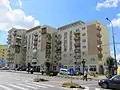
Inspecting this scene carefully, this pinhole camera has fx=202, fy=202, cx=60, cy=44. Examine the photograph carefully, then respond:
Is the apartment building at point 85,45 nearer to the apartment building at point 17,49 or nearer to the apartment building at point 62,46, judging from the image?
the apartment building at point 62,46

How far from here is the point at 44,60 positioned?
296ft

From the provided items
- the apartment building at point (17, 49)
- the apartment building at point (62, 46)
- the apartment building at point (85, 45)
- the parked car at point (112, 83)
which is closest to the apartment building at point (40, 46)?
the apartment building at point (62, 46)

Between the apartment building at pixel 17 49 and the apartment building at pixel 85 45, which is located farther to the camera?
the apartment building at pixel 17 49

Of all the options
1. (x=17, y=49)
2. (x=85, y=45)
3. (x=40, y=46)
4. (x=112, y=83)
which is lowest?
(x=112, y=83)

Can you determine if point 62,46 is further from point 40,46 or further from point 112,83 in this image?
point 112,83

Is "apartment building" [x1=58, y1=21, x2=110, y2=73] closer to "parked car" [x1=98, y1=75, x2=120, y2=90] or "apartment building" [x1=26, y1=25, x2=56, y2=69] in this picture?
"apartment building" [x1=26, y1=25, x2=56, y2=69]

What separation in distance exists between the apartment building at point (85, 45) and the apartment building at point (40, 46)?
8746 millimetres

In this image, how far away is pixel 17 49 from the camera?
112 metres

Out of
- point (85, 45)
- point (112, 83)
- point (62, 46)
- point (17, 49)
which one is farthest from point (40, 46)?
point (112, 83)

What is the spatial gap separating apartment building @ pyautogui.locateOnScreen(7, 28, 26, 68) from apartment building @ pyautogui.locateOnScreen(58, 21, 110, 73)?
106ft

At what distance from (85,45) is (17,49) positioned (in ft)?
→ 163

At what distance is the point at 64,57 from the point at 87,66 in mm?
14145

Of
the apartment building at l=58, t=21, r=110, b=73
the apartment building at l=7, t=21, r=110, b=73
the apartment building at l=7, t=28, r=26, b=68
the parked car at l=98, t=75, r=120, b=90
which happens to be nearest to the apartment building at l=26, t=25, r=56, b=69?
the apartment building at l=7, t=21, r=110, b=73

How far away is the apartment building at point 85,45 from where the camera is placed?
71950mm
